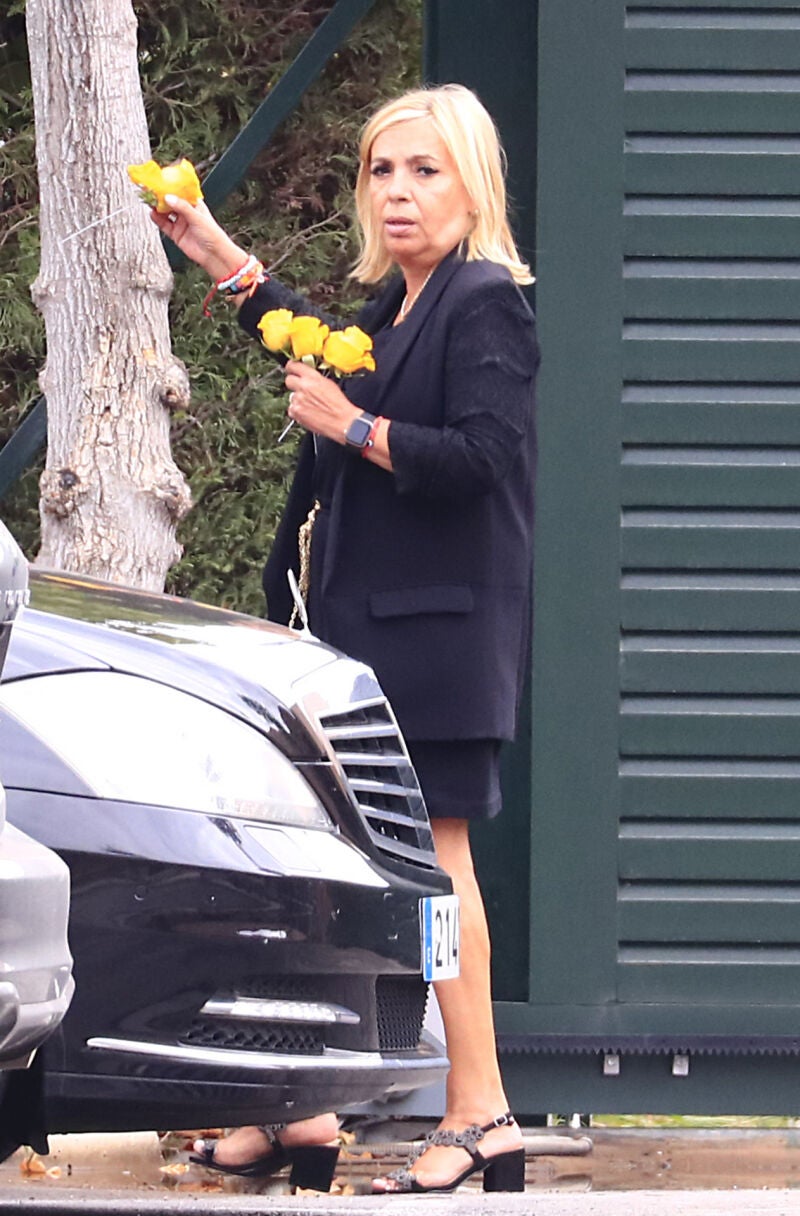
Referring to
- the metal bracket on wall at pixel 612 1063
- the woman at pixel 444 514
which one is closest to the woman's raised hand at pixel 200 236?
the woman at pixel 444 514

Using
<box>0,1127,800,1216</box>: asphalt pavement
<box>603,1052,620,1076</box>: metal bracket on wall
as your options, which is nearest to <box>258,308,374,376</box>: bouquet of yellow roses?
<box>0,1127,800,1216</box>: asphalt pavement

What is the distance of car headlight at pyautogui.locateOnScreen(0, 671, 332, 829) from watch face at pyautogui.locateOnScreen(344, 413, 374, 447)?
1009 millimetres

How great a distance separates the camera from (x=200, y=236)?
4.56 metres

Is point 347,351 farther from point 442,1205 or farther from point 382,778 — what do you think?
point 442,1205

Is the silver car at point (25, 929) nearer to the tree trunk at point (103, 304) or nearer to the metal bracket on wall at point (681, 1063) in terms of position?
the tree trunk at point (103, 304)

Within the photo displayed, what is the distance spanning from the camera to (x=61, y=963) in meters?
2.85

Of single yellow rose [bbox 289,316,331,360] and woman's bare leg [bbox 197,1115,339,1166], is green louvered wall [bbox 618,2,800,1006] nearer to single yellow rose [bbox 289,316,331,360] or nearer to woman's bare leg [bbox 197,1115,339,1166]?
woman's bare leg [bbox 197,1115,339,1166]

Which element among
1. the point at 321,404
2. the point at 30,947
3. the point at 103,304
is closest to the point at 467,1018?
the point at 321,404

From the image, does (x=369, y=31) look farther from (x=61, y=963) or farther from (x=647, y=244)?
(x=61, y=963)

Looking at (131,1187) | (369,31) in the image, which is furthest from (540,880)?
(369,31)

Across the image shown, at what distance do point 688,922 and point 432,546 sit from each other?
1411 mm

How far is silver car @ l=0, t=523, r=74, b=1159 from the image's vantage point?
2713 millimetres

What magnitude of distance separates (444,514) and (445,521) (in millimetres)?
14

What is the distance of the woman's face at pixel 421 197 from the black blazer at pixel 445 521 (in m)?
0.06
